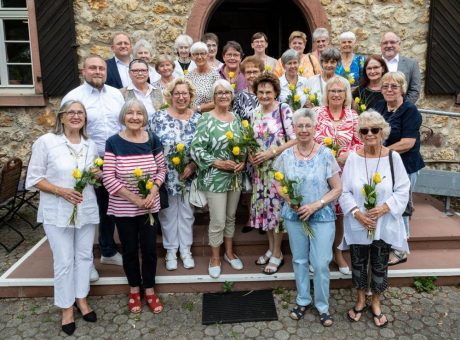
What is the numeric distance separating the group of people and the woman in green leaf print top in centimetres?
1

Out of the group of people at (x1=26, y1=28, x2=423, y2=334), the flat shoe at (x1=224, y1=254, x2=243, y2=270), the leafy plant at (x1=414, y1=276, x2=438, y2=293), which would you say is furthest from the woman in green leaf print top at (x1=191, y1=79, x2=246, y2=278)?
the leafy plant at (x1=414, y1=276, x2=438, y2=293)

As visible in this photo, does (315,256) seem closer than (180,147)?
Yes

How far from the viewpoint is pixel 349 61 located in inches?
192

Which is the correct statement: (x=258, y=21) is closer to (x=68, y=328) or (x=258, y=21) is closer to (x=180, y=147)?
(x=180, y=147)

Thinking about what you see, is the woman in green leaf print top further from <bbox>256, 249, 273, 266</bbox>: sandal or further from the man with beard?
the man with beard

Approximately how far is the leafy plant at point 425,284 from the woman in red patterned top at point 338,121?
1.41 meters

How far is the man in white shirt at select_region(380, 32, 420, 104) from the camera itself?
4.69 meters

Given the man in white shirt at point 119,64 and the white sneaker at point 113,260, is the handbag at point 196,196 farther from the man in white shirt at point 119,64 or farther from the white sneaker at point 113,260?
the man in white shirt at point 119,64

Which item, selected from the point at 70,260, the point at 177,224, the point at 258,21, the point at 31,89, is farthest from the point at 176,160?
the point at 258,21

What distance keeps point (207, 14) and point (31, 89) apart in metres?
3.02

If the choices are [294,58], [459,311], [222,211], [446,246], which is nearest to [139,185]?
[222,211]

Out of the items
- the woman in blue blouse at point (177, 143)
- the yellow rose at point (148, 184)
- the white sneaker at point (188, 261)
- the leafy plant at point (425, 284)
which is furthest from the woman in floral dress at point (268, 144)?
the leafy plant at point (425, 284)

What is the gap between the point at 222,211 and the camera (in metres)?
3.78

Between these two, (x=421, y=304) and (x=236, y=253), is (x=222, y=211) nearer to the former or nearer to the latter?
(x=236, y=253)
